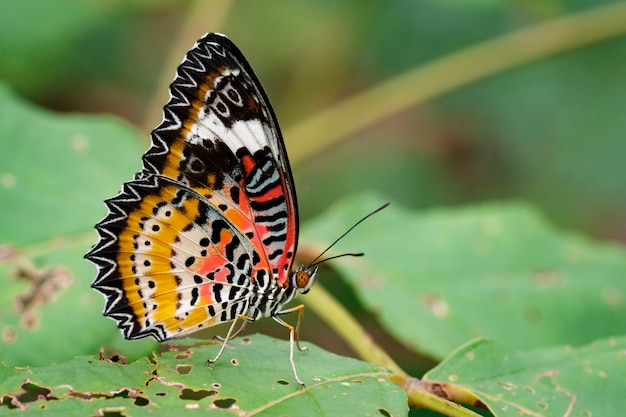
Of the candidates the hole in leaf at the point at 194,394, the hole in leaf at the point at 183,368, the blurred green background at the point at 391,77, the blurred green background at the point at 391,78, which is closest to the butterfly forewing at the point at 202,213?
the hole in leaf at the point at 183,368

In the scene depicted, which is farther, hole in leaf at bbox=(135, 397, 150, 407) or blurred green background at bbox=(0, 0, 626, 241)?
blurred green background at bbox=(0, 0, 626, 241)

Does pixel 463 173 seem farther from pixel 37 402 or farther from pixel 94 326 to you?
pixel 37 402

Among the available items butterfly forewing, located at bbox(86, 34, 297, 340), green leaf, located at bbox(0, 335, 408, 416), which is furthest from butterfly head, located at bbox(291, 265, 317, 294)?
green leaf, located at bbox(0, 335, 408, 416)

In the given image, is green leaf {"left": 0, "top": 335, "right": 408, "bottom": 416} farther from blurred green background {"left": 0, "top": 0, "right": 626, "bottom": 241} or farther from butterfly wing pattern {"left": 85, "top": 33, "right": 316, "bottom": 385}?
blurred green background {"left": 0, "top": 0, "right": 626, "bottom": 241}

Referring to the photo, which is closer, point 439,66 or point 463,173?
point 439,66

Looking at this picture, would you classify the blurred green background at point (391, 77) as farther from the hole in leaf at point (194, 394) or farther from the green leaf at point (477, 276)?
the hole in leaf at point (194, 394)

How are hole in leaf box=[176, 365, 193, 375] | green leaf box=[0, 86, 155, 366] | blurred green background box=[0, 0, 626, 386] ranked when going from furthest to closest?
blurred green background box=[0, 0, 626, 386] < green leaf box=[0, 86, 155, 366] < hole in leaf box=[176, 365, 193, 375]

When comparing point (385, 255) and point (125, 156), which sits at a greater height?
point (125, 156)

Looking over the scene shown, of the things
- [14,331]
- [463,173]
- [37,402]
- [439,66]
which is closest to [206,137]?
[14,331]
